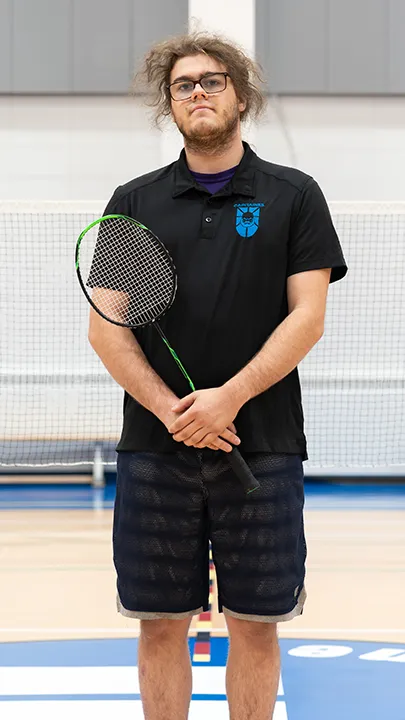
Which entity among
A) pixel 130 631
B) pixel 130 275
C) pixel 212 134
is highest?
pixel 212 134

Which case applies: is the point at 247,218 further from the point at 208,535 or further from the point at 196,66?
the point at 208,535

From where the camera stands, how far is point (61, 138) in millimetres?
8125

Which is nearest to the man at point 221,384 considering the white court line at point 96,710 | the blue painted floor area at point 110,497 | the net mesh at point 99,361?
the white court line at point 96,710

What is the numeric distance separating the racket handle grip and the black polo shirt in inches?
3.5

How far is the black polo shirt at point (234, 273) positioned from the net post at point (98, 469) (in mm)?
5263

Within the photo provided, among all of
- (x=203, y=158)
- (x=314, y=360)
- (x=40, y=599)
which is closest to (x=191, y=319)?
(x=203, y=158)

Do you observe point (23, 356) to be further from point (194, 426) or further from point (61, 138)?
point (194, 426)

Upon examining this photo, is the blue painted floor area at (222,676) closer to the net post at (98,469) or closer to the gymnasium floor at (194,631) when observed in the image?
the gymnasium floor at (194,631)

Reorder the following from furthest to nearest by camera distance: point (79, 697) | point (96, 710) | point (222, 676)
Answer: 1. point (222, 676)
2. point (79, 697)
3. point (96, 710)

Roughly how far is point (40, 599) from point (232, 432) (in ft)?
8.58

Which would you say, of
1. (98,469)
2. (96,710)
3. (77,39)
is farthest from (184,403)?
(77,39)

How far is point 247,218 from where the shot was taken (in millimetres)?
2262

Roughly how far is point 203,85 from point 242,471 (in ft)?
3.19

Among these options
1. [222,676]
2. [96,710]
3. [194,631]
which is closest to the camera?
[96,710]
